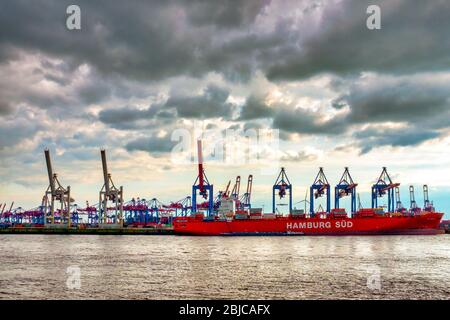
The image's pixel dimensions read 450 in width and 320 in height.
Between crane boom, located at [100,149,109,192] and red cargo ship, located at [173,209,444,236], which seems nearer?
red cargo ship, located at [173,209,444,236]

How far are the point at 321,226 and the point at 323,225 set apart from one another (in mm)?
522

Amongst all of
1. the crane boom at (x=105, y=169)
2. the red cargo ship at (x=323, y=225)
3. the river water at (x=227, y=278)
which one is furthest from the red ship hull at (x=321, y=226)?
the river water at (x=227, y=278)

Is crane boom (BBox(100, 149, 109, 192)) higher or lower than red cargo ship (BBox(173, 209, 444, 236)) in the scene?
higher

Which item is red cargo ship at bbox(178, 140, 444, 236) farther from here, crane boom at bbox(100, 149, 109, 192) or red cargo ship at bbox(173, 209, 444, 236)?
crane boom at bbox(100, 149, 109, 192)

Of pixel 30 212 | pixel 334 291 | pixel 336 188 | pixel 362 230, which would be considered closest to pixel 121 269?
pixel 334 291

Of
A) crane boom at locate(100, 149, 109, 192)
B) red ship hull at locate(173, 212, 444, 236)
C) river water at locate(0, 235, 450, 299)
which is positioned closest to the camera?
river water at locate(0, 235, 450, 299)

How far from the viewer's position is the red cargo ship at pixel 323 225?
95.7 metres

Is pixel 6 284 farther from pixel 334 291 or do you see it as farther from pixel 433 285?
pixel 433 285

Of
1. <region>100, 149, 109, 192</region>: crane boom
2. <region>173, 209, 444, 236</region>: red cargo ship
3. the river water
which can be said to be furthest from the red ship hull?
the river water

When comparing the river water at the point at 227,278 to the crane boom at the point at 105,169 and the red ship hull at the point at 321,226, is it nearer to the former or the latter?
the red ship hull at the point at 321,226

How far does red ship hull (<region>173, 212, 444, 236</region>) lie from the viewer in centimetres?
9562

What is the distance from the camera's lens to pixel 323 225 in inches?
3875

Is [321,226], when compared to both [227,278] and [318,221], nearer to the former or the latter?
[318,221]
